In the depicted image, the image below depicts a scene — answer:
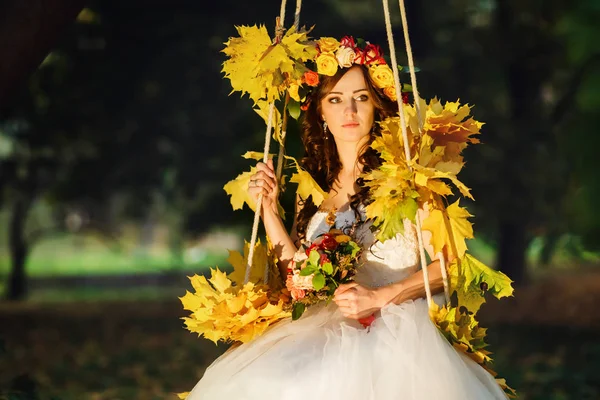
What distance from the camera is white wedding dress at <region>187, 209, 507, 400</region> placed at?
9.78ft

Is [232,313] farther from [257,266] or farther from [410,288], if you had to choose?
[410,288]

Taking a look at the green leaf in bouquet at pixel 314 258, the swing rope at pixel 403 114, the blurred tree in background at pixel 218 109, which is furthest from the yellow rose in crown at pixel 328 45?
the blurred tree in background at pixel 218 109

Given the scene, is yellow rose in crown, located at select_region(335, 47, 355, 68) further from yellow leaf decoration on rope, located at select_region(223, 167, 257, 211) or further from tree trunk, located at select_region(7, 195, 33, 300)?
tree trunk, located at select_region(7, 195, 33, 300)

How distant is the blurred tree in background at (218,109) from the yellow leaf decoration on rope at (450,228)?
7.47 meters

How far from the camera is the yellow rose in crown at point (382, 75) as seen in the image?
3713 millimetres

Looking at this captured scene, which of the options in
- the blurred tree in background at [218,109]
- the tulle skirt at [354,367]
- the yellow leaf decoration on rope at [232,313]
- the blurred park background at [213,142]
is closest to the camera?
the tulle skirt at [354,367]

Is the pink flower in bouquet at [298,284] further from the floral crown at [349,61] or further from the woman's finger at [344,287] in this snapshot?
the floral crown at [349,61]

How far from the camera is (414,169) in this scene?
10.8ft

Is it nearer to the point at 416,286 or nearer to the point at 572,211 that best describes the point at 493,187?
the point at 572,211

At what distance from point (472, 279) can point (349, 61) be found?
39.5 inches

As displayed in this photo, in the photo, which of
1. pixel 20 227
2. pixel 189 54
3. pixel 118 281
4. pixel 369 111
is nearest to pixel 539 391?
pixel 369 111

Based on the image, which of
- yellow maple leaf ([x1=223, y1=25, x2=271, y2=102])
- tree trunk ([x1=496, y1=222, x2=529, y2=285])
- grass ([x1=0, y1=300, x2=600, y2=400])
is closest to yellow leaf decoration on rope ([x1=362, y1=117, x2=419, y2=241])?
yellow maple leaf ([x1=223, y1=25, x2=271, y2=102])

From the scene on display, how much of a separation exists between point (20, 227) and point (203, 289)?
48.9 feet

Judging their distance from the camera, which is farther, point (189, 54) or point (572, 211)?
point (189, 54)
